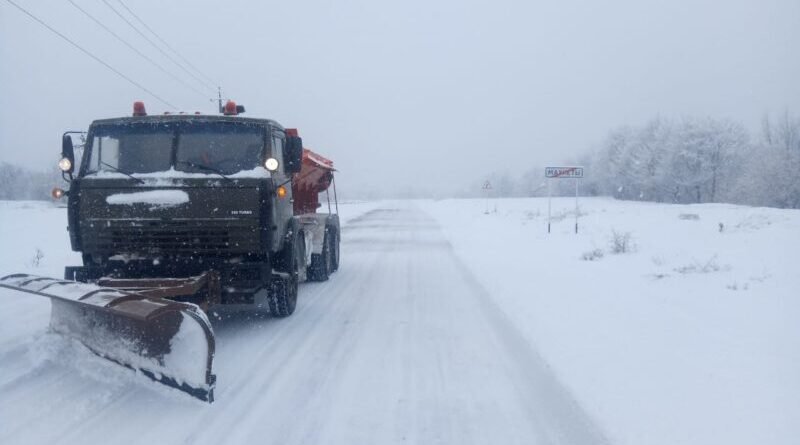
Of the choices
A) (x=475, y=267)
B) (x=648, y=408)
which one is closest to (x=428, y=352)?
(x=648, y=408)

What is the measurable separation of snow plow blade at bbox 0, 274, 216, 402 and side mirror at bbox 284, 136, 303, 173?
9.95 feet

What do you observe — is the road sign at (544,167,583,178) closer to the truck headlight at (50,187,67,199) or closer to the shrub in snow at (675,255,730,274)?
the shrub in snow at (675,255,730,274)

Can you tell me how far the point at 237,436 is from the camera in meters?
3.98

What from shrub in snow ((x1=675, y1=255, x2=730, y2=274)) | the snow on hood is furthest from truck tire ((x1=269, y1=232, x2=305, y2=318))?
shrub in snow ((x1=675, y1=255, x2=730, y2=274))

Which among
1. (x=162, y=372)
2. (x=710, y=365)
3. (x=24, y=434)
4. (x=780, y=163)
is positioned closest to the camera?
(x=24, y=434)

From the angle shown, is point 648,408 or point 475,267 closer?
point 648,408

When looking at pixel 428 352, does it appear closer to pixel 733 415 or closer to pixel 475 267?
pixel 733 415

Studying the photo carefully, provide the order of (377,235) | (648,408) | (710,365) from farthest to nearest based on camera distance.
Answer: (377,235) < (710,365) < (648,408)

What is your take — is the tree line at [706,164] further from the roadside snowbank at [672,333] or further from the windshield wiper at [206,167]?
the windshield wiper at [206,167]

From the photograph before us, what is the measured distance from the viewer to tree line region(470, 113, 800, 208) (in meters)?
52.7

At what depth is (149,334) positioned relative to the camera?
4.96 metres

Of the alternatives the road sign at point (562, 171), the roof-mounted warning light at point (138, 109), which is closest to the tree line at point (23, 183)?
the road sign at point (562, 171)

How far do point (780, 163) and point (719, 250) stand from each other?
158 ft

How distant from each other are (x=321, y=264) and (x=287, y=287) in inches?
147
